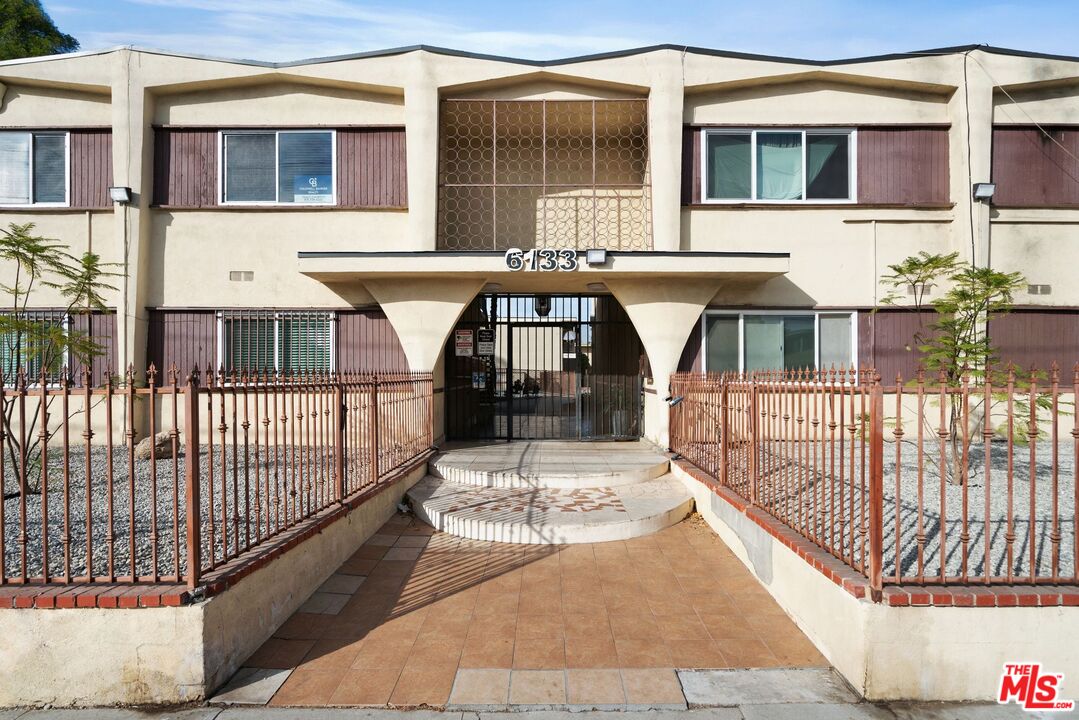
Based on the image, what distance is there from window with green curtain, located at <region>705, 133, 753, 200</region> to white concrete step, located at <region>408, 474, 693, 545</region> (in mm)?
5271

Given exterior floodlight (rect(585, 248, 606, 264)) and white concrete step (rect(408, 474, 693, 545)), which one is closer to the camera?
white concrete step (rect(408, 474, 693, 545))

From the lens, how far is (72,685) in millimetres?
3639

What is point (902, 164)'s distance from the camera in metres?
10.6

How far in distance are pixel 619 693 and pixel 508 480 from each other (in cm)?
464

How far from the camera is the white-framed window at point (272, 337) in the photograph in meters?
10.7

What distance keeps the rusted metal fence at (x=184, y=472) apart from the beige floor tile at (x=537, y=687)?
2.07m

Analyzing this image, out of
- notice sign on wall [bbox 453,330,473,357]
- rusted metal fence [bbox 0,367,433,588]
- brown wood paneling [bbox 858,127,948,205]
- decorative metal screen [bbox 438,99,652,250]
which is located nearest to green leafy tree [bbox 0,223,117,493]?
rusted metal fence [bbox 0,367,433,588]

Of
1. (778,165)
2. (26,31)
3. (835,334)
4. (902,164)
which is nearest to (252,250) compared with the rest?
(778,165)

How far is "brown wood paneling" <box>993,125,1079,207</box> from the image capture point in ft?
34.5

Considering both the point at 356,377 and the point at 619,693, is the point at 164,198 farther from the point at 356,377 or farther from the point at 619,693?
the point at 619,693

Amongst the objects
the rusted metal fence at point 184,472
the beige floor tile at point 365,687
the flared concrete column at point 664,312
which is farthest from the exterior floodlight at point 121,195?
the beige floor tile at point 365,687

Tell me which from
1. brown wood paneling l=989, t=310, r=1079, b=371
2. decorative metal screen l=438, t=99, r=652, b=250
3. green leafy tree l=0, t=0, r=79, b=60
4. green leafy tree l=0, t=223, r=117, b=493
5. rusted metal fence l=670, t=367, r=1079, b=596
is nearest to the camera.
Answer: rusted metal fence l=670, t=367, r=1079, b=596

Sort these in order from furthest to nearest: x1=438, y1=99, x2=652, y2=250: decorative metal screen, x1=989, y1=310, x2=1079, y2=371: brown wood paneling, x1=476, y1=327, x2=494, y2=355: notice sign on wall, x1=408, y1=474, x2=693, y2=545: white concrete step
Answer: x1=476, y1=327, x2=494, y2=355: notice sign on wall → x1=438, y1=99, x2=652, y2=250: decorative metal screen → x1=989, y1=310, x2=1079, y2=371: brown wood paneling → x1=408, y1=474, x2=693, y2=545: white concrete step

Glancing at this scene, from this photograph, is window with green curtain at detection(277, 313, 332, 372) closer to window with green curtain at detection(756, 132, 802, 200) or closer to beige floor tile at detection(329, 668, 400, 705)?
beige floor tile at detection(329, 668, 400, 705)
